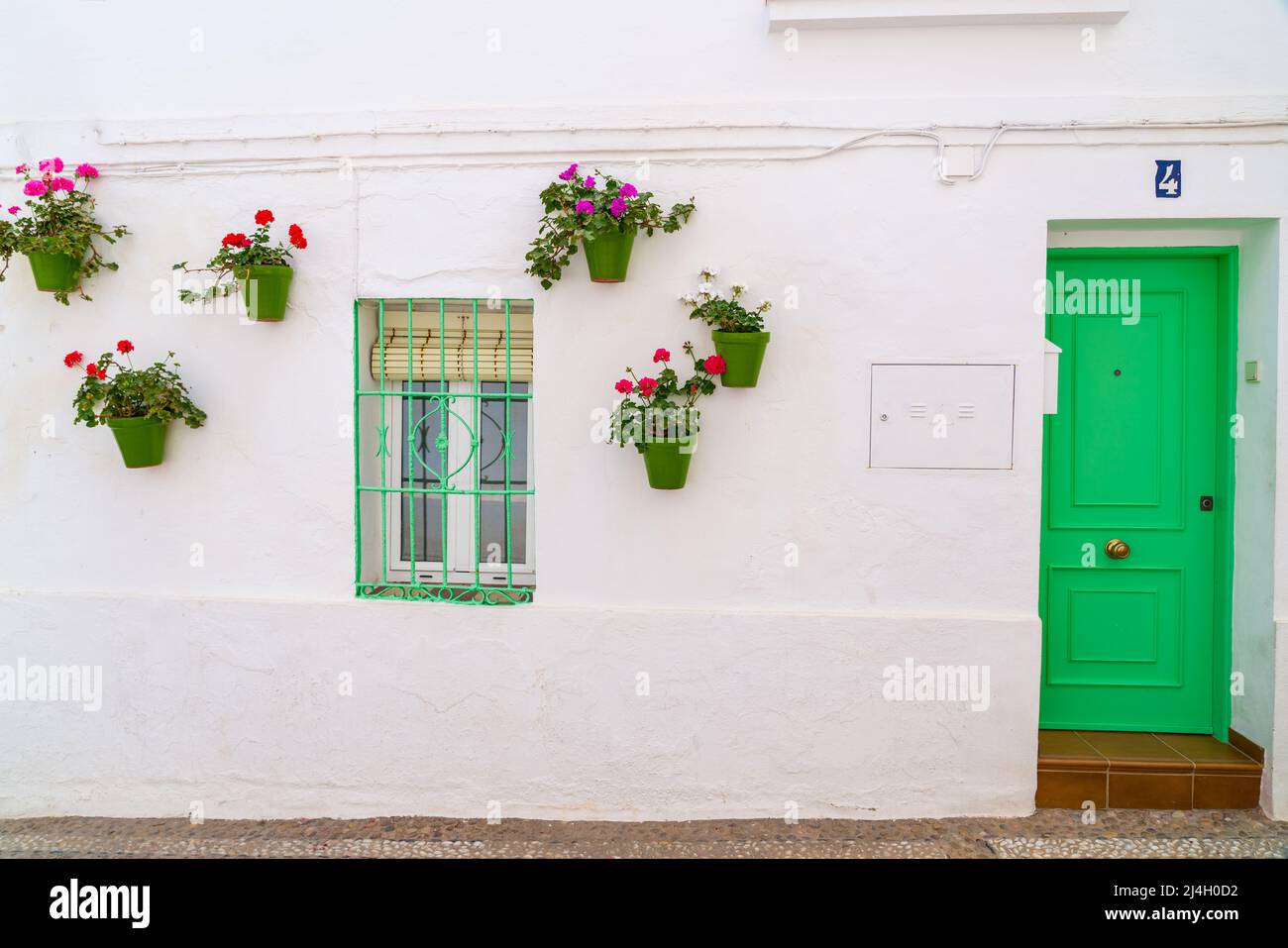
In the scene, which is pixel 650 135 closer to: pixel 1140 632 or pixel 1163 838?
pixel 1140 632

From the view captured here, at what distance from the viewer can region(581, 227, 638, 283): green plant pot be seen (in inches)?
153

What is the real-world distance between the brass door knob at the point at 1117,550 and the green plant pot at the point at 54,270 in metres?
5.02

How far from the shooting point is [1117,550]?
4.30 metres

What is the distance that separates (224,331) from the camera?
14.1 ft

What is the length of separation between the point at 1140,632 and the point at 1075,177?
84.3 inches

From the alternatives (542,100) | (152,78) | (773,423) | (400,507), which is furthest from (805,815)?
(152,78)

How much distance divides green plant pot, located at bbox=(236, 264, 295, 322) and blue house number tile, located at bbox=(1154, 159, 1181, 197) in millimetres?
3857

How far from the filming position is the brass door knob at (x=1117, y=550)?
430 cm

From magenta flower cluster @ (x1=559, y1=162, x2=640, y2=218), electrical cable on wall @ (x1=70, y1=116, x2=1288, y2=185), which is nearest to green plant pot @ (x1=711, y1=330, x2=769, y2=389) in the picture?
magenta flower cluster @ (x1=559, y1=162, x2=640, y2=218)

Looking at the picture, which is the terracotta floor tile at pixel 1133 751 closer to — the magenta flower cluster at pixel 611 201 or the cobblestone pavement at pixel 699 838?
the cobblestone pavement at pixel 699 838

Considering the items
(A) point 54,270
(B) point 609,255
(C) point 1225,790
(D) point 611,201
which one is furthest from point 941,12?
(A) point 54,270

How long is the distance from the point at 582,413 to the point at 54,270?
250 centimetres

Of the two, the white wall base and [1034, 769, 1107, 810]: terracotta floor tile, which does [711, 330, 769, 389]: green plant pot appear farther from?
[1034, 769, 1107, 810]: terracotta floor tile

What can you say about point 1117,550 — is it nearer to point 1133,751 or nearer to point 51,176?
point 1133,751
